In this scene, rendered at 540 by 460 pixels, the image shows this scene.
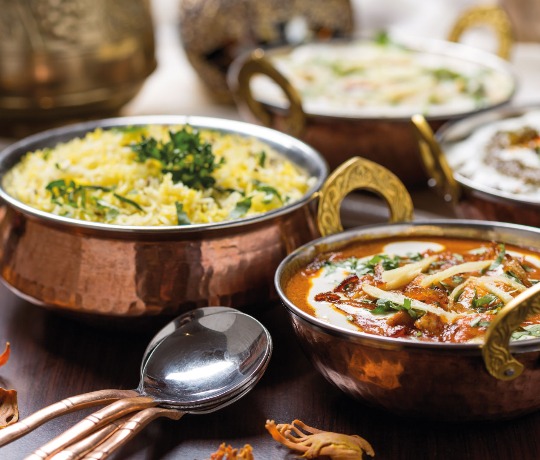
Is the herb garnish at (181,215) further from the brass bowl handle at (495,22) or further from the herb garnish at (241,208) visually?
the brass bowl handle at (495,22)

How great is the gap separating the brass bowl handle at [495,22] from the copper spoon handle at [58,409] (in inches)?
86.3

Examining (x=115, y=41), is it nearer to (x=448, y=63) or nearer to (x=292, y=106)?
(x=292, y=106)

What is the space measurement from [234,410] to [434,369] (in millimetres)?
413

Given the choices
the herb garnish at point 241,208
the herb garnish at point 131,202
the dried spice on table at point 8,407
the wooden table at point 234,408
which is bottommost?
the wooden table at point 234,408

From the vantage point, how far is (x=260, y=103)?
111 inches

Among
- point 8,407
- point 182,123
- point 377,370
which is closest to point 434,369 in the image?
point 377,370

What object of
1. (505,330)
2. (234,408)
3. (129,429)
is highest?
(505,330)

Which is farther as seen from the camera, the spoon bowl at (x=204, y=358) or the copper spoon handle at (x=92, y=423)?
the spoon bowl at (x=204, y=358)

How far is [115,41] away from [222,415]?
5.72 feet

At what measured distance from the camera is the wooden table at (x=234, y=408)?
5.02 feet

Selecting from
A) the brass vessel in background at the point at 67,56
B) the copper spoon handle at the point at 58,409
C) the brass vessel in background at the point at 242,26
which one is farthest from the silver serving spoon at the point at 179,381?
the brass vessel in background at the point at 242,26

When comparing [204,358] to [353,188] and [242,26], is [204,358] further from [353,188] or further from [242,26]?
[242,26]

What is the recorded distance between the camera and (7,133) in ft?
10.7

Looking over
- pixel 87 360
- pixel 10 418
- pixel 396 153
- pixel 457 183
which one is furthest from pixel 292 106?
pixel 10 418
